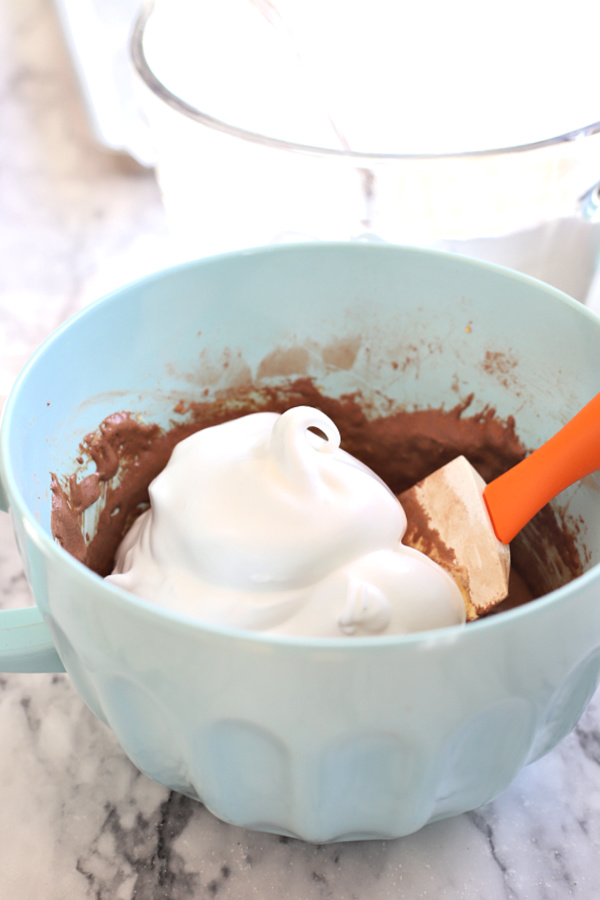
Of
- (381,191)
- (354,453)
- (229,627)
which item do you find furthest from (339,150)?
(229,627)

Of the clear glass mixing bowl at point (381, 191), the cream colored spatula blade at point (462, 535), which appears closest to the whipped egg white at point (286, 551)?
the cream colored spatula blade at point (462, 535)

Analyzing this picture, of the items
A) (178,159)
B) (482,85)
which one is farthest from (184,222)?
(482,85)

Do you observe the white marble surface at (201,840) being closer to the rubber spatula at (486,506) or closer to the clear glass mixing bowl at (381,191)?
the rubber spatula at (486,506)

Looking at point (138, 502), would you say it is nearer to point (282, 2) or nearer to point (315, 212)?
point (315, 212)

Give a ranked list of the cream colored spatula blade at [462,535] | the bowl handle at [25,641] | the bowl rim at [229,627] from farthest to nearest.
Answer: the cream colored spatula blade at [462,535] → the bowl handle at [25,641] → the bowl rim at [229,627]

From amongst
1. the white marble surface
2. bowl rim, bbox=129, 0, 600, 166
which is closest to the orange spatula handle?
the white marble surface

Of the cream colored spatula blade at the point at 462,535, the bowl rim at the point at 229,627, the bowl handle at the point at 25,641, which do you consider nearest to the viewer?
the bowl rim at the point at 229,627
